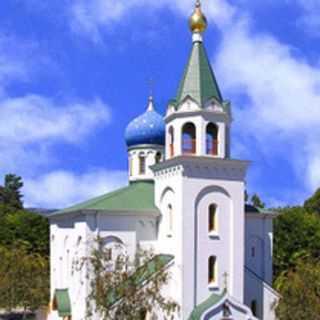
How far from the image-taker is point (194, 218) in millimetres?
27891

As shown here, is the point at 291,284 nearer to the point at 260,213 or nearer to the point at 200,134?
the point at 260,213

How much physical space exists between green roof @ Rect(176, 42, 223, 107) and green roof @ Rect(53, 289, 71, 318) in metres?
10.9

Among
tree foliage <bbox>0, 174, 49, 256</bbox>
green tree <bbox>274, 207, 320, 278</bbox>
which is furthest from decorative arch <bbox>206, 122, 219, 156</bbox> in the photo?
tree foliage <bbox>0, 174, 49, 256</bbox>

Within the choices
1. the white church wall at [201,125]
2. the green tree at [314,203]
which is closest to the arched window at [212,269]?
the white church wall at [201,125]

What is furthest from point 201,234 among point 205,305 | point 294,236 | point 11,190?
point 11,190

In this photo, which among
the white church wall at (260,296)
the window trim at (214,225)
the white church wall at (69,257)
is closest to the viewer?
the window trim at (214,225)

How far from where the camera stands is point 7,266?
3688cm

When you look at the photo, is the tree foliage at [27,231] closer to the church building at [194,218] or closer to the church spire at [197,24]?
the church building at [194,218]

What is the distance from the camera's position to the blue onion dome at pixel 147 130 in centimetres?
3541

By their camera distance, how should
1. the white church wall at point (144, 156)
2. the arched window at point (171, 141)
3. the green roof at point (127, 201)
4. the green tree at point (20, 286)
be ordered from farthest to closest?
the green tree at point (20, 286), the white church wall at point (144, 156), the green roof at point (127, 201), the arched window at point (171, 141)

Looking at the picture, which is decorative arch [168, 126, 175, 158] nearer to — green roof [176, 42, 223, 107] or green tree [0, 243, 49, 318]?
green roof [176, 42, 223, 107]

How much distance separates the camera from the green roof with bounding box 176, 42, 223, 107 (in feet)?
94.2

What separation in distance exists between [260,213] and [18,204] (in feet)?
156

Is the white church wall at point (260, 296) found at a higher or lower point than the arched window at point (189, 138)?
lower
